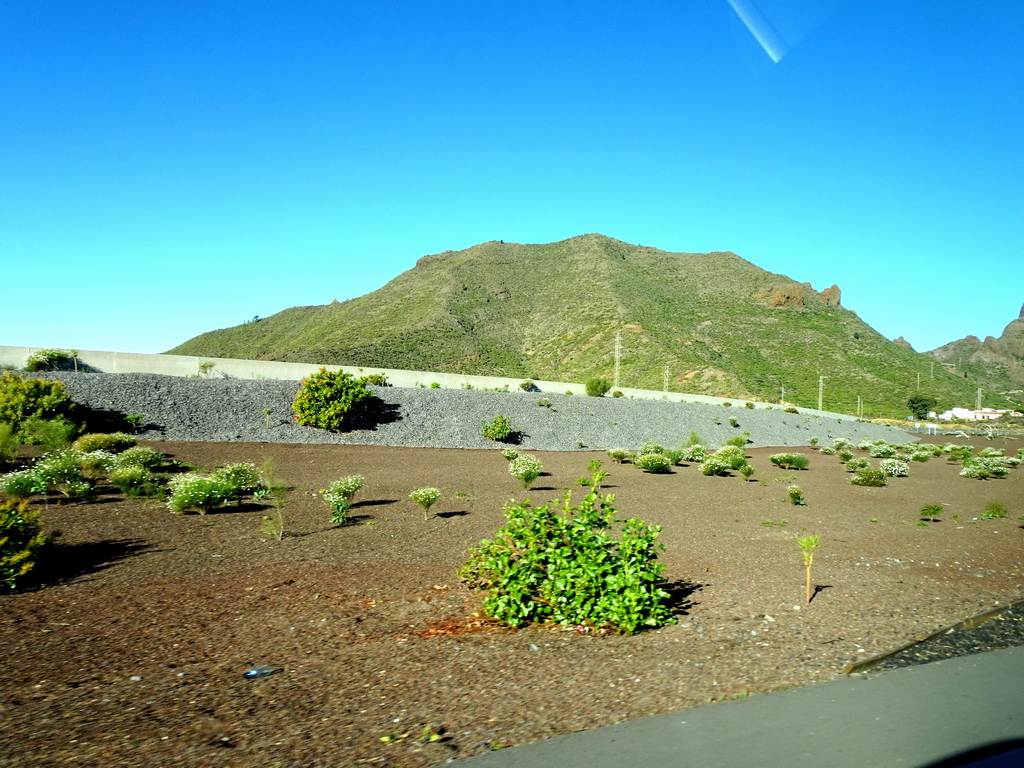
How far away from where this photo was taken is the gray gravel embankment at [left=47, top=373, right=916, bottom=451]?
24469mm

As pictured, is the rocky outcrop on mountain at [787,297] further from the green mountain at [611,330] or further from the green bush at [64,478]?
the green bush at [64,478]

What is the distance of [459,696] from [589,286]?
98.1 m

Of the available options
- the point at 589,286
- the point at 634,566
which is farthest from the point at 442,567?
the point at 589,286

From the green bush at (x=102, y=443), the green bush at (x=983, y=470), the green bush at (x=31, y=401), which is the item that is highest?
the green bush at (x=31, y=401)

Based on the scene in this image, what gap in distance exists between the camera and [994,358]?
447 feet

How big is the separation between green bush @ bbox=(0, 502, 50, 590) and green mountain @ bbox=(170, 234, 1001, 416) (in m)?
61.5

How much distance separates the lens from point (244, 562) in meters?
9.04

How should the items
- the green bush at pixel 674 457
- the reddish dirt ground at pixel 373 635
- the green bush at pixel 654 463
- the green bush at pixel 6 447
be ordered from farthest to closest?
the green bush at pixel 674 457 < the green bush at pixel 654 463 < the green bush at pixel 6 447 < the reddish dirt ground at pixel 373 635

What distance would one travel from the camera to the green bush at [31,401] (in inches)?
757

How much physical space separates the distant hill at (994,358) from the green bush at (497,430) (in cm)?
11206

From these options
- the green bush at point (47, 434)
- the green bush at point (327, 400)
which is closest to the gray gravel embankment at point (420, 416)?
the green bush at point (327, 400)

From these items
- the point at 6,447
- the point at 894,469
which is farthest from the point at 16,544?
the point at 894,469

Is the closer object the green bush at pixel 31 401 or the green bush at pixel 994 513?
the green bush at pixel 994 513

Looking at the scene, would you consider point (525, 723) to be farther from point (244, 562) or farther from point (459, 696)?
point (244, 562)
